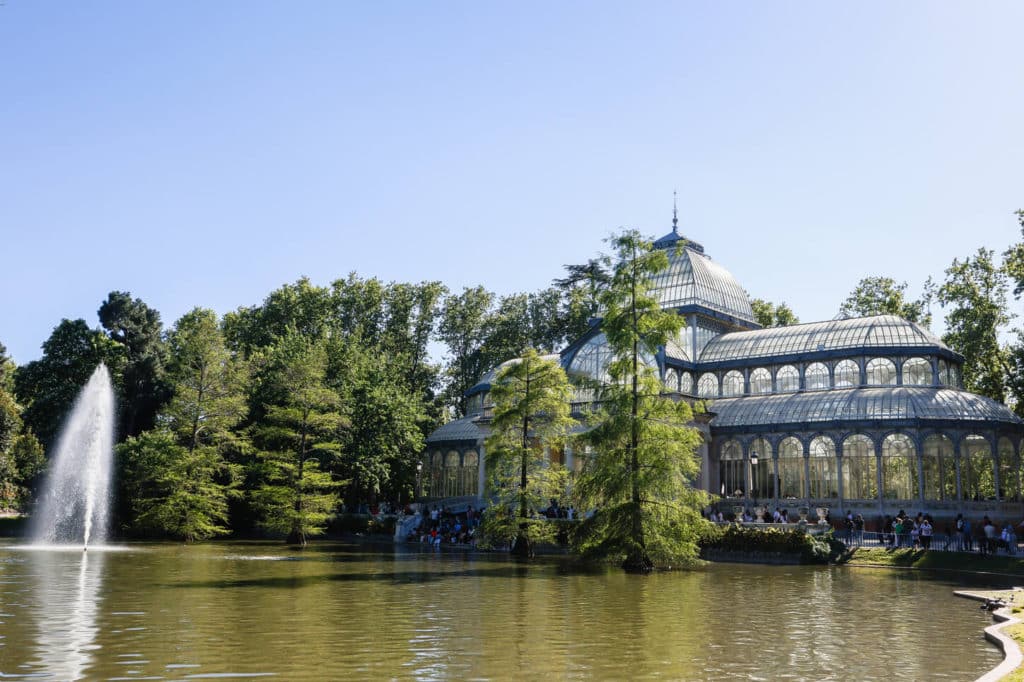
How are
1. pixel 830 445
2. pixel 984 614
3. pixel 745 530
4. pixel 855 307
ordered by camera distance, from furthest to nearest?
pixel 855 307, pixel 830 445, pixel 745 530, pixel 984 614

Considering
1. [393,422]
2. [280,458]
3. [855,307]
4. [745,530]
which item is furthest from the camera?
[855,307]

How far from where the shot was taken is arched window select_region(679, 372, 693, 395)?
6638cm

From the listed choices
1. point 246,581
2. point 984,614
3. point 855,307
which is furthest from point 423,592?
point 855,307

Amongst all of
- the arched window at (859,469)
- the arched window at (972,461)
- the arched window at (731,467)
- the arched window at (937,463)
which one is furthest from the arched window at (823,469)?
the arched window at (972,461)

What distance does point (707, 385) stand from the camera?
67.2m

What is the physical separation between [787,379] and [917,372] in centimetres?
848

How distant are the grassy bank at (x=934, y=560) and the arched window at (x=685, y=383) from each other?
2434 centimetres

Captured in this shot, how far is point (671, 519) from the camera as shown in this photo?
119 ft

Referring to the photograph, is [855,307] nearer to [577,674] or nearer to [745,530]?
[745,530]

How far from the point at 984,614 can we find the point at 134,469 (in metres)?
47.4

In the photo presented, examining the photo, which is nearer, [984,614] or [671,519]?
[984,614]

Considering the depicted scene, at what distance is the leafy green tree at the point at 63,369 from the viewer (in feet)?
218

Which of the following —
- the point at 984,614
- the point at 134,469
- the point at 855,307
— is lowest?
the point at 984,614

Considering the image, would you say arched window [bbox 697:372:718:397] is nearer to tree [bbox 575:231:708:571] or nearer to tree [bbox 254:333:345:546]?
tree [bbox 254:333:345:546]
